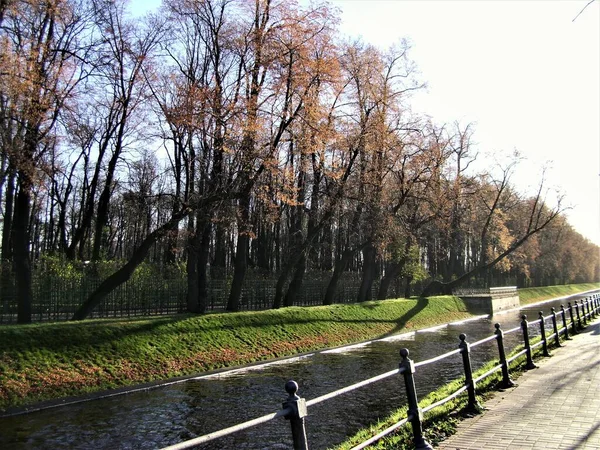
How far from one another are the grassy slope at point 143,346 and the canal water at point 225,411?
31.7 inches

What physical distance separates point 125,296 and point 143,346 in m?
8.08

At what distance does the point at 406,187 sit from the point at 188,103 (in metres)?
17.8

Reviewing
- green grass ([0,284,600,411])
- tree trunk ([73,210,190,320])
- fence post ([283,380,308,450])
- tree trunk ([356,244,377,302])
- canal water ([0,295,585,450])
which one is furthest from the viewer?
tree trunk ([356,244,377,302])

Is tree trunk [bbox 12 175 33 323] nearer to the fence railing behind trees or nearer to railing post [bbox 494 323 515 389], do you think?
the fence railing behind trees

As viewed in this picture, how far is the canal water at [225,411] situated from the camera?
28.2 feet

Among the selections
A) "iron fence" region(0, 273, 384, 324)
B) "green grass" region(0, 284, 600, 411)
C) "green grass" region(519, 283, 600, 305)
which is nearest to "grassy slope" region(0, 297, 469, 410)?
"green grass" region(0, 284, 600, 411)

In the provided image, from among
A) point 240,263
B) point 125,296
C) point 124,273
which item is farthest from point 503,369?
point 125,296

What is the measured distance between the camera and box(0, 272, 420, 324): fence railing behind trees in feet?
64.7

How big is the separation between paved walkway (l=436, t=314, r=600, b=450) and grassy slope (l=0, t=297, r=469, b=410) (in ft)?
29.0

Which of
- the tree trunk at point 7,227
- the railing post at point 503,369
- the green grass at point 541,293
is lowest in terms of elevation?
the railing post at point 503,369

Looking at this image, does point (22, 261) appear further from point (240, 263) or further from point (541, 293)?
point (541, 293)

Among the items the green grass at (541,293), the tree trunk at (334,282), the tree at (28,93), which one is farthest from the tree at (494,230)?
the tree at (28,93)

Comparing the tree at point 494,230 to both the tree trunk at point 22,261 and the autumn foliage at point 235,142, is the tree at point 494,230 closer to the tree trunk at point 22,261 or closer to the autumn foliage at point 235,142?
the autumn foliage at point 235,142

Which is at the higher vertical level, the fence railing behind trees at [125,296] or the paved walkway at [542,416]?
the fence railing behind trees at [125,296]
